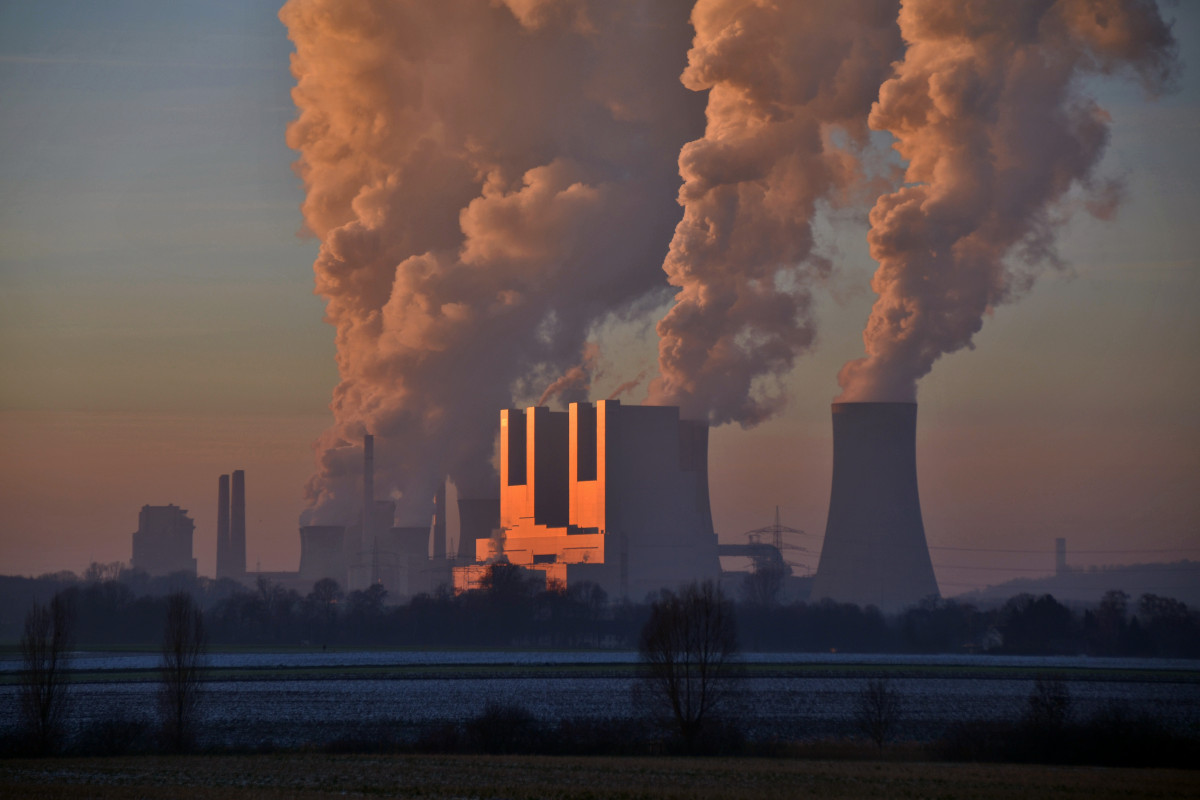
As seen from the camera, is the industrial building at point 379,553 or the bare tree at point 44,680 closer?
the bare tree at point 44,680

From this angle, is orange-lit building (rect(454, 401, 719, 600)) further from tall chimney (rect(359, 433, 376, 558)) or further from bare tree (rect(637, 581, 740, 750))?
bare tree (rect(637, 581, 740, 750))

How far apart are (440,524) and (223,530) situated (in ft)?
58.8

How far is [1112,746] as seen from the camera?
2177 cm

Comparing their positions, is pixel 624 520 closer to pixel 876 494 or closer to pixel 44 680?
pixel 876 494

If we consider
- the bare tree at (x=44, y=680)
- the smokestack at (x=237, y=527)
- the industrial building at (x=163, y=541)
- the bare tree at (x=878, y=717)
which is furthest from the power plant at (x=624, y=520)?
the industrial building at (x=163, y=541)

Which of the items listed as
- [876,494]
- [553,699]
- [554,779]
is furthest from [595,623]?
[554,779]

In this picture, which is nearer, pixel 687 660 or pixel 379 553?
pixel 687 660

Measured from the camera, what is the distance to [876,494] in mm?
48500

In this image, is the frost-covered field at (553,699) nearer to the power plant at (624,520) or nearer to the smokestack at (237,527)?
the power plant at (624,520)

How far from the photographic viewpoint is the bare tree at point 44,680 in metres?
22.9

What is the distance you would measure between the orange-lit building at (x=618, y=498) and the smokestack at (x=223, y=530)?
2984 centimetres

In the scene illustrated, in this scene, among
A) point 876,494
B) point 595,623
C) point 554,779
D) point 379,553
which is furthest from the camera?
point 379,553

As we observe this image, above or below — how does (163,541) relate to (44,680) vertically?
above

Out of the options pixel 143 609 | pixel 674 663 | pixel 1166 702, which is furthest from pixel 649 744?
pixel 143 609
